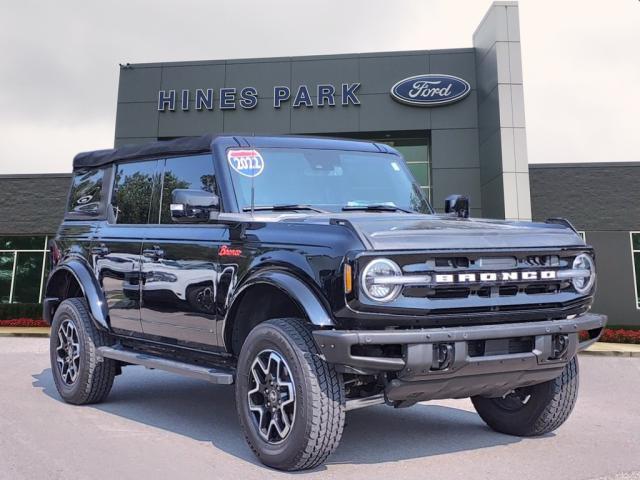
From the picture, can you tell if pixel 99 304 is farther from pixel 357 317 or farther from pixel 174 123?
pixel 174 123

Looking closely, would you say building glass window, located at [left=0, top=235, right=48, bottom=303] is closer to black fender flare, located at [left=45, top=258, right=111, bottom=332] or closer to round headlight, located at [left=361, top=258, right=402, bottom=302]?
black fender flare, located at [left=45, top=258, right=111, bottom=332]

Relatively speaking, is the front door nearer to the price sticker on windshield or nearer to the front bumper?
the price sticker on windshield

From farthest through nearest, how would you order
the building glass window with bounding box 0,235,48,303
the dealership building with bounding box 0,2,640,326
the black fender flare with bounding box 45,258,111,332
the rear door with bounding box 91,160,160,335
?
the building glass window with bounding box 0,235,48,303 → the dealership building with bounding box 0,2,640,326 → the black fender flare with bounding box 45,258,111,332 → the rear door with bounding box 91,160,160,335

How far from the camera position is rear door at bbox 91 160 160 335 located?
5469mm

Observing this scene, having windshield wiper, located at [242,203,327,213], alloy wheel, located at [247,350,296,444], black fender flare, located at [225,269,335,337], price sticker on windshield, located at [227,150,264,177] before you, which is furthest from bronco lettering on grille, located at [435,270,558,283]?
price sticker on windshield, located at [227,150,264,177]

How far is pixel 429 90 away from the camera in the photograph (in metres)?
22.3

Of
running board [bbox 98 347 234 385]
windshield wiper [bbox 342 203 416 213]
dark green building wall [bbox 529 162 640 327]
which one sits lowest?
running board [bbox 98 347 234 385]

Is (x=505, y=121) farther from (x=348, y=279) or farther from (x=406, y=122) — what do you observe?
(x=348, y=279)

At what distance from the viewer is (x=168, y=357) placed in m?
5.20

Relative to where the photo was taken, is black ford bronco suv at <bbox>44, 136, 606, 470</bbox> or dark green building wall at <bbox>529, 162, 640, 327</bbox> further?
dark green building wall at <bbox>529, 162, 640, 327</bbox>

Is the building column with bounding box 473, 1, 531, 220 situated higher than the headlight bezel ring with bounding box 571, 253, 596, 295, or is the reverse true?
the building column with bounding box 473, 1, 531, 220

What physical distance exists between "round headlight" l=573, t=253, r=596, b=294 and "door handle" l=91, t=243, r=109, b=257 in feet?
13.0

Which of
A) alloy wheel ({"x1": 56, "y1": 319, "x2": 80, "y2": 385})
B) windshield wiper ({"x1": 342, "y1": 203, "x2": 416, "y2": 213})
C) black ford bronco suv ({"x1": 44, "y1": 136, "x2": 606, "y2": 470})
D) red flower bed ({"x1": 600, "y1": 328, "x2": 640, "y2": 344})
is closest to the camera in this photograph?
black ford bronco suv ({"x1": 44, "y1": 136, "x2": 606, "y2": 470})

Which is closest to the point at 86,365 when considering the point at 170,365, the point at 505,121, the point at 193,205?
the point at 170,365
